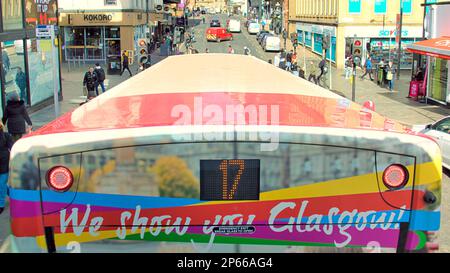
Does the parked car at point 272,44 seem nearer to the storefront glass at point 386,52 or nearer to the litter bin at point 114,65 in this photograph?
the storefront glass at point 386,52

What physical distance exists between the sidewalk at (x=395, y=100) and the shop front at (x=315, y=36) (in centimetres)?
665

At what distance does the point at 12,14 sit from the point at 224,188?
19.0 m

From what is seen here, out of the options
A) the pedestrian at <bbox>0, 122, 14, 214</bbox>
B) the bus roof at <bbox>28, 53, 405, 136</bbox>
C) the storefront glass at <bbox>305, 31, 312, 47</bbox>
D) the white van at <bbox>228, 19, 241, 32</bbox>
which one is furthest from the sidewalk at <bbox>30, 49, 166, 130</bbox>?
the white van at <bbox>228, 19, 241, 32</bbox>

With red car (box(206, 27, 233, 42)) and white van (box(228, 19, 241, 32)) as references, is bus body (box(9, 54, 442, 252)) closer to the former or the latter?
red car (box(206, 27, 233, 42))

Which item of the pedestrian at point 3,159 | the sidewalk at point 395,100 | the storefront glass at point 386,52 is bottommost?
the sidewalk at point 395,100

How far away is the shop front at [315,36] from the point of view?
46.0 metres

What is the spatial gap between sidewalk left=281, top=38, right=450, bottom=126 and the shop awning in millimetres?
2416

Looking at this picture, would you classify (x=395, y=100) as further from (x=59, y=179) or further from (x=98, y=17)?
(x=59, y=179)

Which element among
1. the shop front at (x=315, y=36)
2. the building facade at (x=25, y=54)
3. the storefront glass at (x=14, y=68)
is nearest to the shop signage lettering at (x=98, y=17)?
the shop front at (x=315, y=36)

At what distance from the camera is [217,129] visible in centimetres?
302

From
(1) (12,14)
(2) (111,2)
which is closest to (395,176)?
(1) (12,14)

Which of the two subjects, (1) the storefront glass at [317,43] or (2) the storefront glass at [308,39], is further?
(2) the storefront glass at [308,39]

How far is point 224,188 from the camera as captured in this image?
3072 mm
